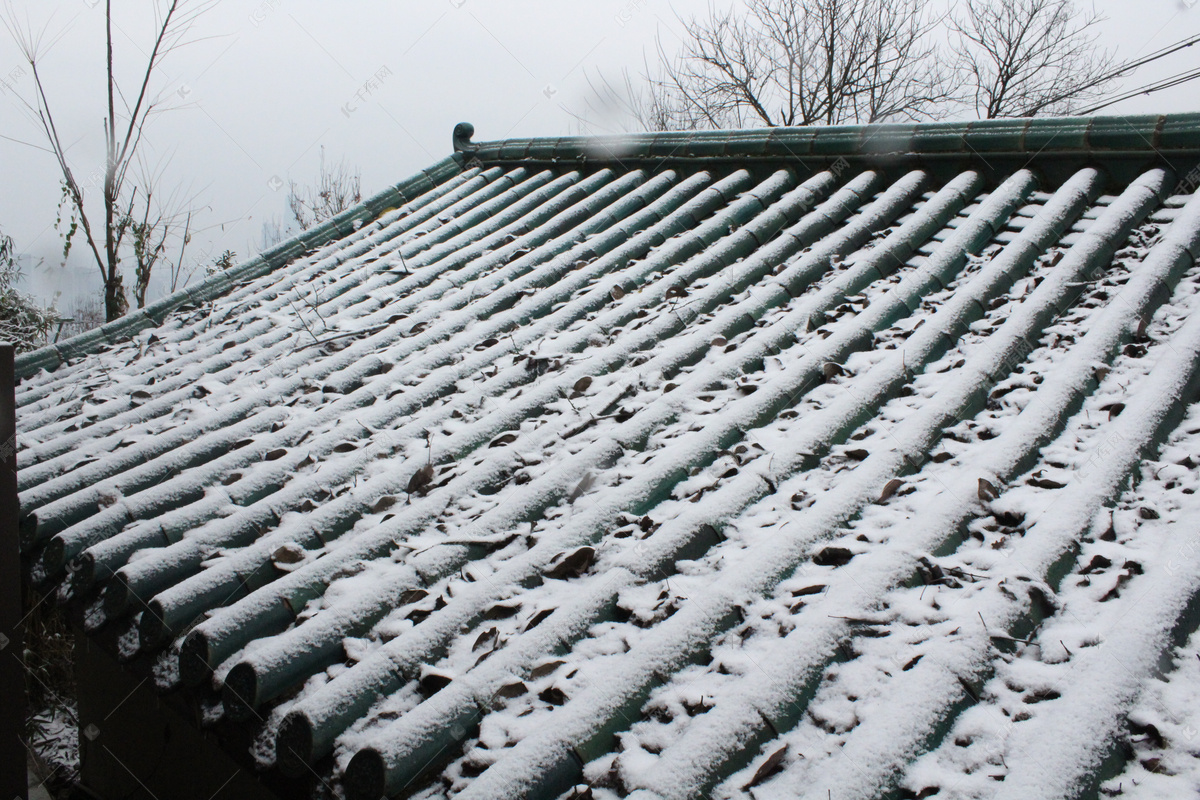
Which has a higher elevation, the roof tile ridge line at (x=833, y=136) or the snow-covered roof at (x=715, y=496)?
the roof tile ridge line at (x=833, y=136)

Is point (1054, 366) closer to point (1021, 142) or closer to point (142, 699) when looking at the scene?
point (1021, 142)

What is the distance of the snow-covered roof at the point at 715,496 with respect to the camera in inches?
51.0

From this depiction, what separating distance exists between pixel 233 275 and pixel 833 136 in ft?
12.0

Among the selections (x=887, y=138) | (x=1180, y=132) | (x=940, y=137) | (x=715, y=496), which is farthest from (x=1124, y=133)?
(x=715, y=496)

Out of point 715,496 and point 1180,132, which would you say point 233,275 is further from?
point 1180,132

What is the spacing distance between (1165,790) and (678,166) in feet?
12.9

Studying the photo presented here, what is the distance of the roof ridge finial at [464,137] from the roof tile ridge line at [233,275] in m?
0.09

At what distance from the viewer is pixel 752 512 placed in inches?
72.9

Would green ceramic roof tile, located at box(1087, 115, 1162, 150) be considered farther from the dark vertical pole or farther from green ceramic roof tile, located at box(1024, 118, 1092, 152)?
the dark vertical pole

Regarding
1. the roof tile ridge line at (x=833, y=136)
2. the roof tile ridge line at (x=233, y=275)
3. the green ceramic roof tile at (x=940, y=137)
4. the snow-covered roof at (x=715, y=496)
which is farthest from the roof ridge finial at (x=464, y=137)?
the green ceramic roof tile at (x=940, y=137)

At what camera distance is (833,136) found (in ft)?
12.6

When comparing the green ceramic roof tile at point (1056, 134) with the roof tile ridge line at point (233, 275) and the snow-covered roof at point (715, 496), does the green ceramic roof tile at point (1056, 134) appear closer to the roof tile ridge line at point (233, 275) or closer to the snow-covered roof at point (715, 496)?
the snow-covered roof at point (715, 496)

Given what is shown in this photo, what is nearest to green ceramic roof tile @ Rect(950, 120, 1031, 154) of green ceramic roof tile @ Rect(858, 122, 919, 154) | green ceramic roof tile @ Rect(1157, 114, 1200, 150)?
green ceramic roof tile @ Rect(858, 122, 919, 154)

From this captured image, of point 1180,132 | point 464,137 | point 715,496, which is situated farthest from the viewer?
point 464,137
